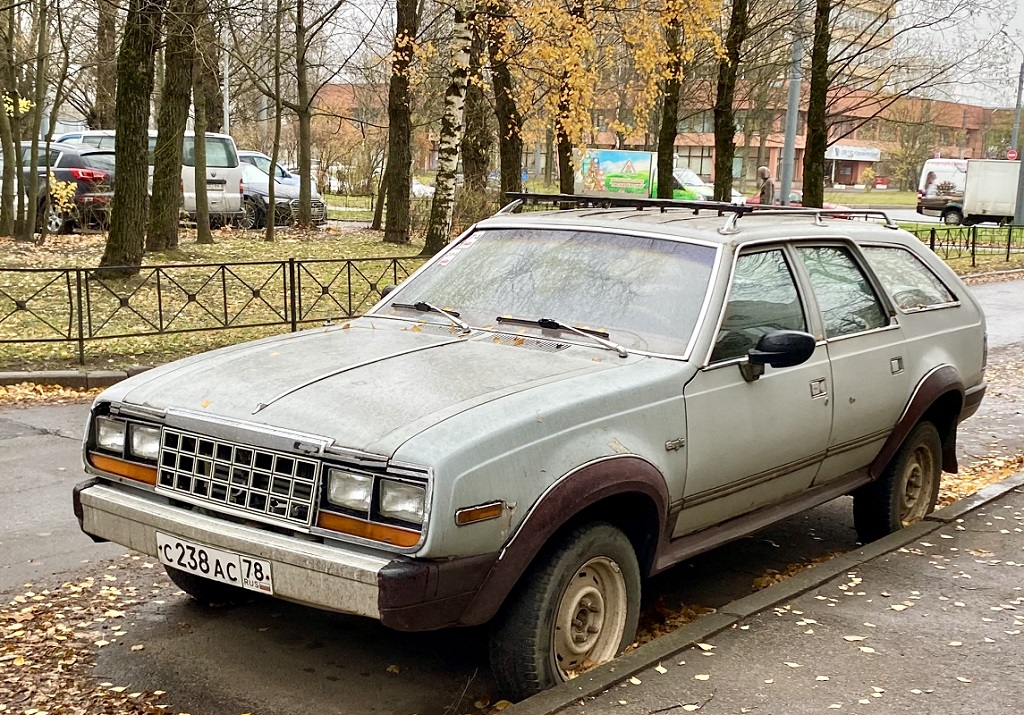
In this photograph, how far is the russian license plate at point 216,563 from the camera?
12.1ft

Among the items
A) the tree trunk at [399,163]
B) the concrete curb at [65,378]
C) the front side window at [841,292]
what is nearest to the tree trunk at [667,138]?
the tree trunk at [399,163]

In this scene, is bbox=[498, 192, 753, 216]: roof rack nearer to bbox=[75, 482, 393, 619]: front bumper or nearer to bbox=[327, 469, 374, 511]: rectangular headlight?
bbox=[327, 469, 374, 511]: rectangular headlight

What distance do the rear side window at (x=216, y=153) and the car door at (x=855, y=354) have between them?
22493 mm

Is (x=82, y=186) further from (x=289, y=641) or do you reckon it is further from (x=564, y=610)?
(x=564, y=610)

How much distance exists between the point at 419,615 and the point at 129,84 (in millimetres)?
12412

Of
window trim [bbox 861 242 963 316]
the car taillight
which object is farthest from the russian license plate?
the car taillight

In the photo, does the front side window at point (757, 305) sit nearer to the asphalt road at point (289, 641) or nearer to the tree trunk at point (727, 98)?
the asphalt road at point (289, 641)

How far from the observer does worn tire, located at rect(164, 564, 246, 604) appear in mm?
4770

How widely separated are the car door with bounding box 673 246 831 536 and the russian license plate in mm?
1684

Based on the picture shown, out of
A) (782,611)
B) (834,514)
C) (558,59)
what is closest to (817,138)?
(558,59)

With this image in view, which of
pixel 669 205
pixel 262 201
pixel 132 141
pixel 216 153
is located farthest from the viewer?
pixel 262 201

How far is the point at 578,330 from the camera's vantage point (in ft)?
15.3

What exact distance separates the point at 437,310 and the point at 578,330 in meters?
0.77

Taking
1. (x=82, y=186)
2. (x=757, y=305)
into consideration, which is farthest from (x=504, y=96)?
(x=757, y=305)
